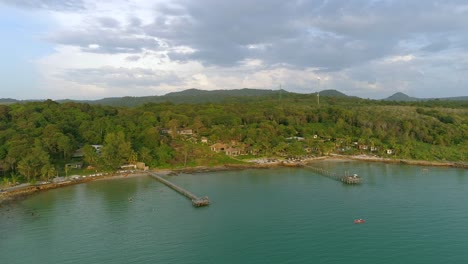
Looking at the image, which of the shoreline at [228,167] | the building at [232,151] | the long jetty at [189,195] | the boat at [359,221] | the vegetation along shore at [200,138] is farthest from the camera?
the building at [232,151]

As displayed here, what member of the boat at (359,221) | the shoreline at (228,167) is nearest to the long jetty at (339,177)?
the shoreline at (228,167)

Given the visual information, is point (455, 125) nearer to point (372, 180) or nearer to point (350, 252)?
point (372, 180)

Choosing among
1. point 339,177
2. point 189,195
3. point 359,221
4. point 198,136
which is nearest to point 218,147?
point 198,136

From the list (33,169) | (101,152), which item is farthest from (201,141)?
(33,169)

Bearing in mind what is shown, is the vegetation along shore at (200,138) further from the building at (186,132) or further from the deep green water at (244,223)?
the deep green water at (244,223)

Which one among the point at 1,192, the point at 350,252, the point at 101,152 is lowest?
the point at 350,252

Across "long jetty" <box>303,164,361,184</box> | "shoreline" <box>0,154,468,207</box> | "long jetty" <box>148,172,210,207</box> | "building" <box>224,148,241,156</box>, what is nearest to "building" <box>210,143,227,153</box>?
"building" <box>224,148,241,156</box>

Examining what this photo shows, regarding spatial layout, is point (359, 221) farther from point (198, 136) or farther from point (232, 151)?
point (198, 136)
